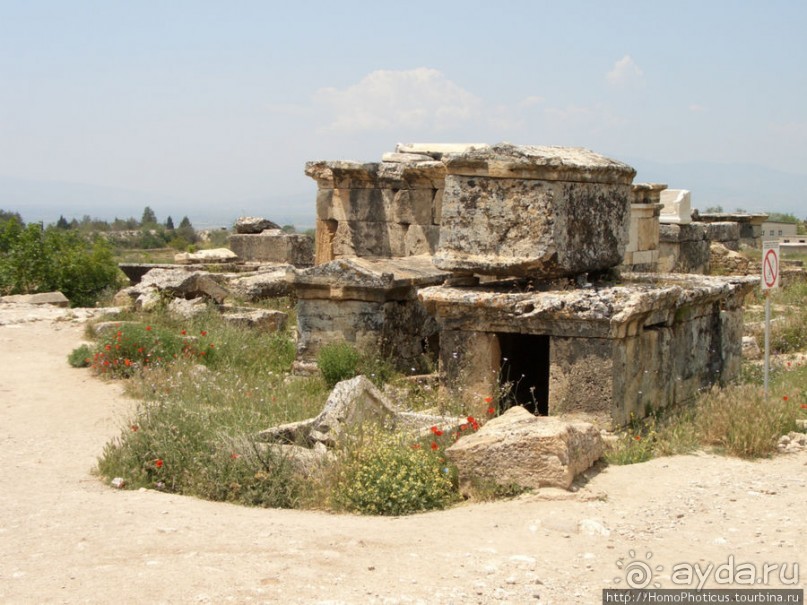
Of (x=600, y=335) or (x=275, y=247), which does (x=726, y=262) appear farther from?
(x=600, y=335)

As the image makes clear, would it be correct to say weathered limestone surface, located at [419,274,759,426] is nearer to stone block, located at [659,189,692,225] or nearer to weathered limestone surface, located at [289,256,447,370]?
weathered limestone surface, located at [289,256,447,370]

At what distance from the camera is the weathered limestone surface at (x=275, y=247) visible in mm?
20281

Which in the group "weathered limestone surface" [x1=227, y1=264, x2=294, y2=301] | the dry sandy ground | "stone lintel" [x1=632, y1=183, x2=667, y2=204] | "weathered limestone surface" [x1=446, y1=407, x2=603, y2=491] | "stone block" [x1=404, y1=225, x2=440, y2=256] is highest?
"stone lintel" [x1=632, y1=183, x2=667, y2=204]

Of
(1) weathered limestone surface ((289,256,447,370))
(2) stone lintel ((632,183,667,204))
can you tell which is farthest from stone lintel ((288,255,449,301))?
(2) stone lintel ((632,183,667,204))

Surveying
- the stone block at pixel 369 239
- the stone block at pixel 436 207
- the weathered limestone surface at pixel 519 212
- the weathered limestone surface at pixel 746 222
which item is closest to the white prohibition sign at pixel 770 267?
the weathered limestone surface at pixel 519 212

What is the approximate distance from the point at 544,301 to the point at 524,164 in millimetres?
1066

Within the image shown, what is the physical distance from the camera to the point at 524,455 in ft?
19.5

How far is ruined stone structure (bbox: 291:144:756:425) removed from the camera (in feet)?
23.8

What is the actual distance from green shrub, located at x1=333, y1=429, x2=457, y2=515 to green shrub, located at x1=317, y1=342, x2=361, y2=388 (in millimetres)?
2917

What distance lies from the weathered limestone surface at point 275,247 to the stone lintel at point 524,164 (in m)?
12.5

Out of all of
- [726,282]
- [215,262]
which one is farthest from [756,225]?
[726,282]

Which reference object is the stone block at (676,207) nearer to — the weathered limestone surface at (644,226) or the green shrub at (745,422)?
the weathered limestone surface at (644,226)

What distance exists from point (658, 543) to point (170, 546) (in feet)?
8.25

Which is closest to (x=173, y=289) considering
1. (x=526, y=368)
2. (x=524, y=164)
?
(x=526, y=368)
